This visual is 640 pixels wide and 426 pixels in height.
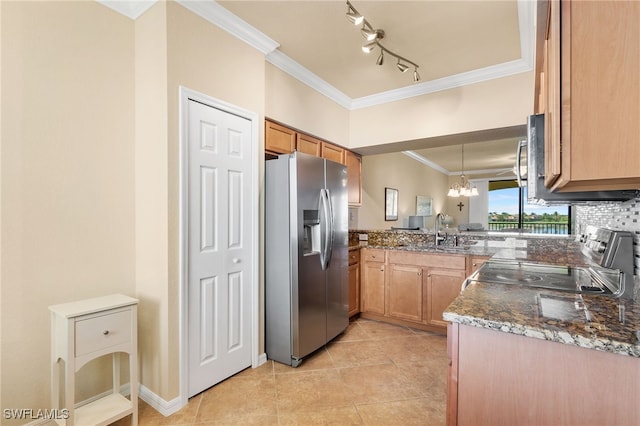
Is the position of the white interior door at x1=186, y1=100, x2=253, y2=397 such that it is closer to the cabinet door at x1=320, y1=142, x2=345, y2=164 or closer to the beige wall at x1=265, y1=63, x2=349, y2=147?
the beige wall at x1=265, y1=63, x2=349, y2=147

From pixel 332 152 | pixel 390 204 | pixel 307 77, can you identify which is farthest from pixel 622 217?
pixel 390 204

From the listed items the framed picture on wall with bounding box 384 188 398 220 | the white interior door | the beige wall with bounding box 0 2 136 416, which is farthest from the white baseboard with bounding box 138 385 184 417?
the framed picture on wall with bounding box 384 188 398 220

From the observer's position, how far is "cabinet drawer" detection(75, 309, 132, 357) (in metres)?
1.62

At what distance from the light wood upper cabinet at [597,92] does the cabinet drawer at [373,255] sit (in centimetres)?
283

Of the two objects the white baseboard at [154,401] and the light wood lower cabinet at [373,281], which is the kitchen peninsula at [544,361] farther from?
the light wood lower cabinet at [373,281]

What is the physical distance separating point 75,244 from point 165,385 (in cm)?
103

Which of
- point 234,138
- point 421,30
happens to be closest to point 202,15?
point 234,138

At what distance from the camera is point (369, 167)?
17.1 feet

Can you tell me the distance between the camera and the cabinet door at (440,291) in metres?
3.17

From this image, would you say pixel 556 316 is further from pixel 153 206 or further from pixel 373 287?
pixel 373 287

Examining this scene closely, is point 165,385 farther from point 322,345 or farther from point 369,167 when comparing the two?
point 369,167

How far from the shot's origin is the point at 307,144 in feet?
10.5

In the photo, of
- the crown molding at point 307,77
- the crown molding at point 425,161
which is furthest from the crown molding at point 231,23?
the crown molding at point 425,161

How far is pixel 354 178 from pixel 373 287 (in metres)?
1.38
